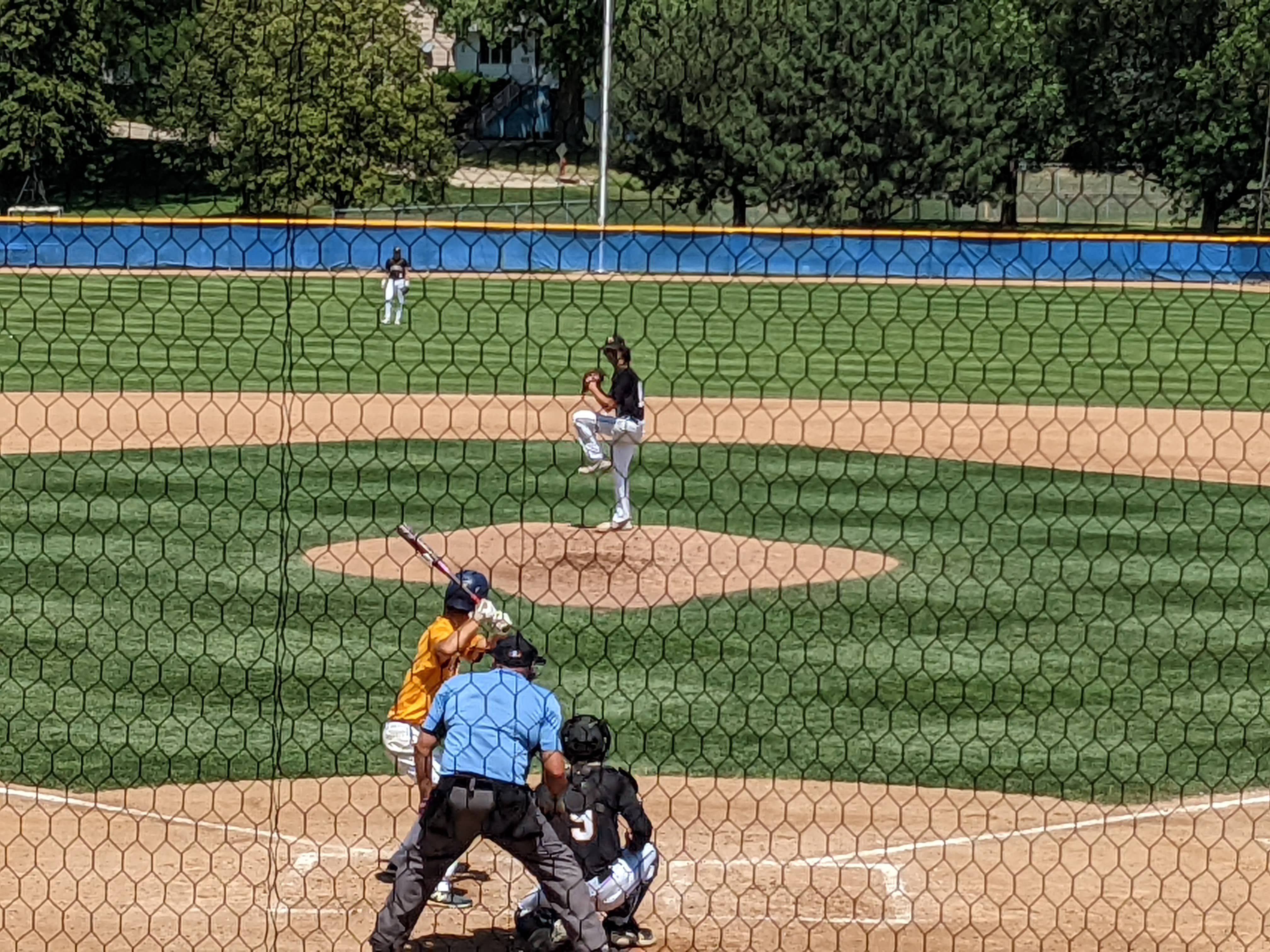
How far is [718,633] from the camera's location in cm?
1205

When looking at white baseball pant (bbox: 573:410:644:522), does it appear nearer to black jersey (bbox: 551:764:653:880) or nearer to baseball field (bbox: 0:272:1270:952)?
baseball field (bbox: 0:272:1270:952)

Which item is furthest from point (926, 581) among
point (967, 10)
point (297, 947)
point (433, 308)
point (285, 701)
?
point (433, 308)

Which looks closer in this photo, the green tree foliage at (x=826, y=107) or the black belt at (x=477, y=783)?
the black belt at (x=477, y=783)

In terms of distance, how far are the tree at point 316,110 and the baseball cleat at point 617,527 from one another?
2.80 metres

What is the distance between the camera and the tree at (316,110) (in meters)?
14.0

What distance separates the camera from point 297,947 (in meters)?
7.11

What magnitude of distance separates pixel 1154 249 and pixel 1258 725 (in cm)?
1807

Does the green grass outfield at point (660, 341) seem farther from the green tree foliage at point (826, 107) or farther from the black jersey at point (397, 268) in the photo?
the green tree foliage at point (826, 107)

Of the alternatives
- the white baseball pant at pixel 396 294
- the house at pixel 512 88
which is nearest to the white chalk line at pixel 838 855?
the house at pixel 512 88

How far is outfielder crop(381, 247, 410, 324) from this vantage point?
26.4 m

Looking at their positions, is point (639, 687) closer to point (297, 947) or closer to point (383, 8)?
point (297, 947)

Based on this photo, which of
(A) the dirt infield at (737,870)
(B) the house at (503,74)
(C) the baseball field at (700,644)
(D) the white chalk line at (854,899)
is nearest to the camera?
(A) the dirt infield at (737,870)

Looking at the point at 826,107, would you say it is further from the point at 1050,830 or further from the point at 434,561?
the point at 434,561

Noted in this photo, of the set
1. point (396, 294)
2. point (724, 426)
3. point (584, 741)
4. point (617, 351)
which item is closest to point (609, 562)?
point (617, 351)
